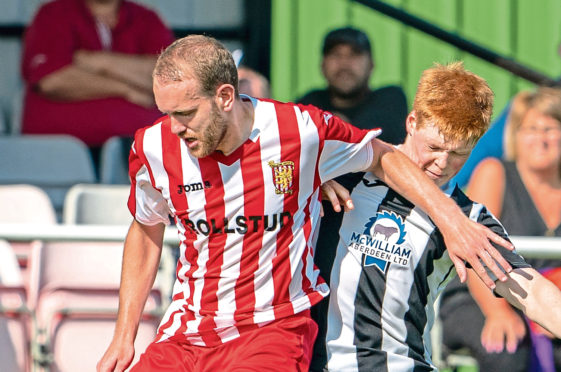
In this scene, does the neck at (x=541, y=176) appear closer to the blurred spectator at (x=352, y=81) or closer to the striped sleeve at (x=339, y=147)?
the blurred spectator at (x=352, y=81)

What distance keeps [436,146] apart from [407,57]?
143 inches

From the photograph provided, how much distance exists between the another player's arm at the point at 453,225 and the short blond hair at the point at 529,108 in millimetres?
1834

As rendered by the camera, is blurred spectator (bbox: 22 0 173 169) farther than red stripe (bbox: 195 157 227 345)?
Yes

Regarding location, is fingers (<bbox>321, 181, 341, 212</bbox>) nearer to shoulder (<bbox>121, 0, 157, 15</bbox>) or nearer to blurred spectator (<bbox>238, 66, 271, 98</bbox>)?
blurred spectator (<bbox>238, 66, 271, 98</bbox>)

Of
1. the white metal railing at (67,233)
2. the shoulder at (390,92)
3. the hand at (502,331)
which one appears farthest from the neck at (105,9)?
the hand at (502,331)

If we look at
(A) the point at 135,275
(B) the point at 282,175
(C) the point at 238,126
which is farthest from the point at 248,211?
(A) the point at 135,275

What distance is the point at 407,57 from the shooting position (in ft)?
22.2

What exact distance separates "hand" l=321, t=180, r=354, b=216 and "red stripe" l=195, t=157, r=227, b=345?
33cm

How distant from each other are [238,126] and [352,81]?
263 centimetres

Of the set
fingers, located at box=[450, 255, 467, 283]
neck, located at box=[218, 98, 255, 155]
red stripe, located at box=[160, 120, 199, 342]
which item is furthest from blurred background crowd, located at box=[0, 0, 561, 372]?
fingers, located at box=[450, 255, 467, 283]

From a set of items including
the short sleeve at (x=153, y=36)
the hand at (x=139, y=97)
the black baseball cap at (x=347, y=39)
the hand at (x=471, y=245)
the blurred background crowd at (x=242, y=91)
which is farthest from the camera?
the short sleeve at (x=153, y=36)

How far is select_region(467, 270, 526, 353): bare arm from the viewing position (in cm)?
442

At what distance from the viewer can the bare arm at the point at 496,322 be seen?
442cm

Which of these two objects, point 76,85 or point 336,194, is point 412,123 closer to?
point 336,194
